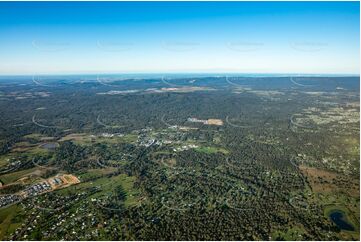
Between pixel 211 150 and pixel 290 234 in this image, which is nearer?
pixel 290 234

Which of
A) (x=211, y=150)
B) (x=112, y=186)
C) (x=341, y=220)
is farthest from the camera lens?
(x=211, y=150)

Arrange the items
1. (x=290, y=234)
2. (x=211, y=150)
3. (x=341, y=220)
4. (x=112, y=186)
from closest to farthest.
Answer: (x=290, y=234), (x=341, y=220), (x=112, y=186), (x=211, y=150)

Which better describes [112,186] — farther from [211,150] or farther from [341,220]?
[341,220]

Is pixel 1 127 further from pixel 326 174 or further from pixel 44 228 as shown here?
pixel 326 174

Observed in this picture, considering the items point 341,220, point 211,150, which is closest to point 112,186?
point 211,150

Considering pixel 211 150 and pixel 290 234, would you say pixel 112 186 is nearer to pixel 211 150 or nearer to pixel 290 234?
pixel 211 150

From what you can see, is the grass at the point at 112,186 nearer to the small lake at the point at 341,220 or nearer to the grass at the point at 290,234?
the grass at the point at 290,234

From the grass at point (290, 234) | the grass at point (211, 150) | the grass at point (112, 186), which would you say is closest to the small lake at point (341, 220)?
the grass at point (290, 234)

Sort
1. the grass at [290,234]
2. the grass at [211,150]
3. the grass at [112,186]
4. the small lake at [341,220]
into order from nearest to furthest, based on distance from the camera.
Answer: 1. the grass at [290,234]
2. the small lake at [341,220]
3. the grass at [112,186]
4. the grass at [211,150]
